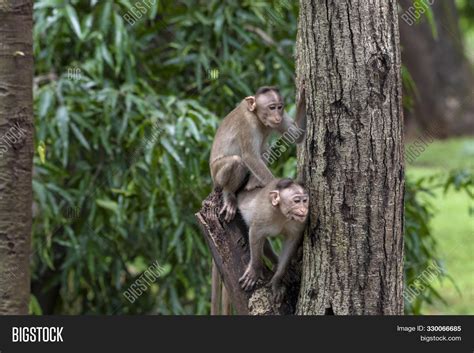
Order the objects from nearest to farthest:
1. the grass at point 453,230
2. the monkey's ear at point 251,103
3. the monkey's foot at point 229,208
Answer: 1. the monkey's foot at point 229,208
2. the monkey's ear at point 251,103
3. the grass at point 453,230

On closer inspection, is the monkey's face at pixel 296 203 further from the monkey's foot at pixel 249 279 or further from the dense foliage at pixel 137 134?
the dense foliage at pixel 137 134

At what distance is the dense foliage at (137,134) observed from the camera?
654 centimetres

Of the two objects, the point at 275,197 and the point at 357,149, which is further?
the point at 275,197

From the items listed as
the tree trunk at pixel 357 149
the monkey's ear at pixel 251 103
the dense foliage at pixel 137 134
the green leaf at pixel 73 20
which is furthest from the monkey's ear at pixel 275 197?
the green leaf at pixel 73 20

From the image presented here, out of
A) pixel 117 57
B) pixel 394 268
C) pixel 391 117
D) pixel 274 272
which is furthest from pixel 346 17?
pixel 117 57

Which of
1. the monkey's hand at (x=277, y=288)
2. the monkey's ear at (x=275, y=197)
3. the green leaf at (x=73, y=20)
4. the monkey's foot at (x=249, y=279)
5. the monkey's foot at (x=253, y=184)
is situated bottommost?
the monkey's hand at (x=277, y=288)

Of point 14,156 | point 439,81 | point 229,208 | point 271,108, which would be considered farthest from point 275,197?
point 439,81

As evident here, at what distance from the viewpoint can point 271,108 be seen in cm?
532

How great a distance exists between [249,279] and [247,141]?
4.03ft

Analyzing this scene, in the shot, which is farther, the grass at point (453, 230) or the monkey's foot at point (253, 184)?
the grass at point (453, 230)

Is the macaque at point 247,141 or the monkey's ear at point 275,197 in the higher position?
the macaque at point 247,141

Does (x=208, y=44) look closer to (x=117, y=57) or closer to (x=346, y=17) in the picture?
(x=117, y=57)

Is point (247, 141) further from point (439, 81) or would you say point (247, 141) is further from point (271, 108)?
point (439, 81)

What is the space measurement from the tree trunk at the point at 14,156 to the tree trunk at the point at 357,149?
56.8 inches
